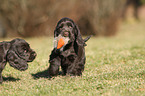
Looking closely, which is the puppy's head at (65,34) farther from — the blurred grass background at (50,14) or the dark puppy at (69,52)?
the blurred grass background at (50,14)

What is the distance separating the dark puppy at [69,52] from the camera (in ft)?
17.8

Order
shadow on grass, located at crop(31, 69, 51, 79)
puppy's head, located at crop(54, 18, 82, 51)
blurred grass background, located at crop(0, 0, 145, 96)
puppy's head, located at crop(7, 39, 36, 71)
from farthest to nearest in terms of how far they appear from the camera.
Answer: shadow on grass, located at crop(31, 69, 51, 79), puppy's head, located at crop(7, 39, 36, 71), puppy's head, located at crop(54, 18, 82, 51), blurred grass background, located at crop(0, 0, 145, 96)

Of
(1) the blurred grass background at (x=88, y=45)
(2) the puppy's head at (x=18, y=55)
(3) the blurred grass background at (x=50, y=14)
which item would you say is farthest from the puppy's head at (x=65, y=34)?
(3) the blurred grass background at (x=50, y=14)

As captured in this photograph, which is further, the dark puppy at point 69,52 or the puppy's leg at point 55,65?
the puppy's leg at point 55,65

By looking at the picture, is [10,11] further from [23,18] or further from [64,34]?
[64,34]

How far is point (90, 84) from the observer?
498 centimetres

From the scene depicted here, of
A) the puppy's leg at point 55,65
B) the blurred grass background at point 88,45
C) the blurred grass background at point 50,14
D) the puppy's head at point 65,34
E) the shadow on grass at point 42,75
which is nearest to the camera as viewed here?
the blurred grass background at point 88,45

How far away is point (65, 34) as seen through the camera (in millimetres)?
5258

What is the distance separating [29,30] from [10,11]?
227 cm

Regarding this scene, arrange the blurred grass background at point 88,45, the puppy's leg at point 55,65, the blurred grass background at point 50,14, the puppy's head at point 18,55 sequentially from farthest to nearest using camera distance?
1. the blurred grass background at point 50,14
2. the puppy's leg at point 55,65
3. the puppy's head at point 18,55
4. the blurred grass background at point 88,45

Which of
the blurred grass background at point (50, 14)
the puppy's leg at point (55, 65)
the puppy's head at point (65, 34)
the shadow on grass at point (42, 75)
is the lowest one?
the shadow on grass at point (42, 75)

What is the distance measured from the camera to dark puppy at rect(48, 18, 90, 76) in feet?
17.8

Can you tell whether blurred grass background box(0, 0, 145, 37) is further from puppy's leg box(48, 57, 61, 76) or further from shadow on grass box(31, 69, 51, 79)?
puppy's leg box(48, 57, 61, 76)

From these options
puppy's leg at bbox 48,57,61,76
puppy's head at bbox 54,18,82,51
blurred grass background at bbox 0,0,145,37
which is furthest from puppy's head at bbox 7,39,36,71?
blurred grass background at bbox 0,0,145,37
